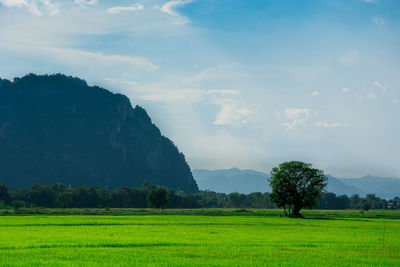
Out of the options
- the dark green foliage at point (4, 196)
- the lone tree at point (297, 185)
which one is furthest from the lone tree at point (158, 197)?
the dark green foliage at point (4, 196)

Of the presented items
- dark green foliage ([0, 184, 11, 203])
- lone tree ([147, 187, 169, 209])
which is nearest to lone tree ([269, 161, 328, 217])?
lone tree ([147, 187, 169, 209])

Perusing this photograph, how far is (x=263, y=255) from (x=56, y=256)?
Answer: 1203 centimetres

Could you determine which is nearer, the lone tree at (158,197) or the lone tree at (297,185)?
the lone tree at (297,185)

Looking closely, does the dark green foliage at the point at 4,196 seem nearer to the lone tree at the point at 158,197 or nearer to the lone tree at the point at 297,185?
the lone tree at the point at 158,197

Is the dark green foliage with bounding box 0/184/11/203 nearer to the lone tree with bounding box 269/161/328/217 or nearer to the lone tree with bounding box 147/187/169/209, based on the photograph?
the lone tree with bounding box 147/187/169/209

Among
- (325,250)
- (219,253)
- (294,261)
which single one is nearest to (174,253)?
(219,253)

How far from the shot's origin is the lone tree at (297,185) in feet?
312

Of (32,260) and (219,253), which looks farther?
(219,253)

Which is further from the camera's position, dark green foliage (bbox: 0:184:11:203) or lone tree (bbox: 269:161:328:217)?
dark green foliage (bbox: 0:184:11:203)

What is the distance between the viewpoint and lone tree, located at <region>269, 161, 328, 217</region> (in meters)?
95.0

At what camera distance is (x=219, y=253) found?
84.7 ft

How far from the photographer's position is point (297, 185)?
96.7 metres

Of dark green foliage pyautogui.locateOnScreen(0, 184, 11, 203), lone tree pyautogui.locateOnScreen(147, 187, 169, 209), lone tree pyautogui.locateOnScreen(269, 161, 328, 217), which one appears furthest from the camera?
dark green foliage pyautogui.locateOnScreen(0, 184, 11, 203)

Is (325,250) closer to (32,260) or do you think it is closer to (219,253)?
(219,253)
